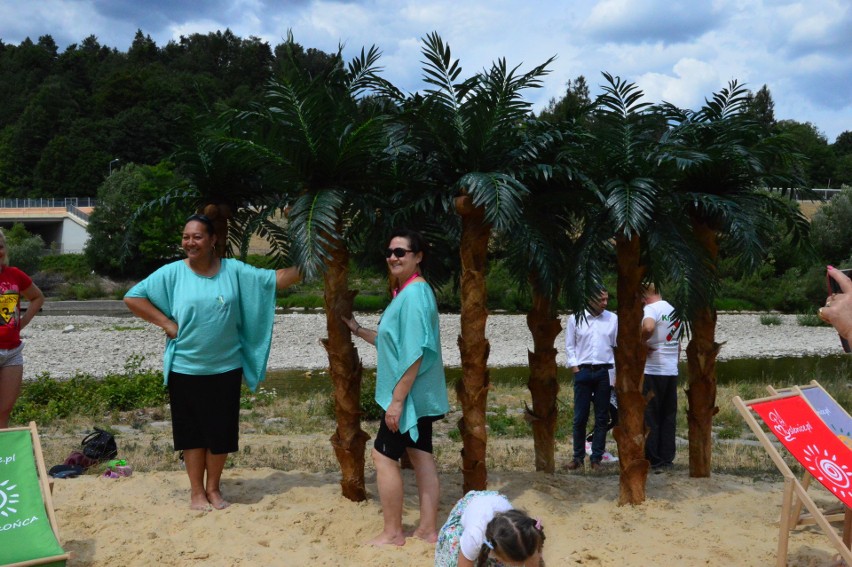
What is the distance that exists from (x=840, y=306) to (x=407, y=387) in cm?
228

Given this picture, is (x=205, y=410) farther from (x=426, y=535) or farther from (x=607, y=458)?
(x=607, y=458)

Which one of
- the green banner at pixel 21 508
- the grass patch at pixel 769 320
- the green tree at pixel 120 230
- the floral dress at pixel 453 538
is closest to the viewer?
the floral dress at pixel 453 538

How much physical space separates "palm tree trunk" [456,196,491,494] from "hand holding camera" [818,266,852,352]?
7.53ft

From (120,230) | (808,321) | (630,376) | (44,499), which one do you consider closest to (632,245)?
(630,376)

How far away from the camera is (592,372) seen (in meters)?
7.49

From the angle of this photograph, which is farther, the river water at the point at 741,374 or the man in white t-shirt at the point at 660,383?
the river water at the point at 741,374

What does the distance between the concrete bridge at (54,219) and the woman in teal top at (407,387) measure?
57.7 metres

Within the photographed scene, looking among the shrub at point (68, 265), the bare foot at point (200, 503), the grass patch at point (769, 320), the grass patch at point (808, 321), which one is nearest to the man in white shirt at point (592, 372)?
the bare foot at point (200, 503)

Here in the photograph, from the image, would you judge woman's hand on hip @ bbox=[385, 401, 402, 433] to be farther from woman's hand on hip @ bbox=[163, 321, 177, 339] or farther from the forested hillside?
the forested hillside

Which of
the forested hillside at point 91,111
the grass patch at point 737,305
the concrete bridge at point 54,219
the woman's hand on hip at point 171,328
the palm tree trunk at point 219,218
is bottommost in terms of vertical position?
the grass patch at point 737,305

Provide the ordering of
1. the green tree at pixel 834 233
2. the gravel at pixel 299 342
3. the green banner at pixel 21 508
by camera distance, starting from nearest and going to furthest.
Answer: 1. the green banner at pixel 21 508
2. the gravel at pixel 299 342
3. the green tree at pixel 834 233

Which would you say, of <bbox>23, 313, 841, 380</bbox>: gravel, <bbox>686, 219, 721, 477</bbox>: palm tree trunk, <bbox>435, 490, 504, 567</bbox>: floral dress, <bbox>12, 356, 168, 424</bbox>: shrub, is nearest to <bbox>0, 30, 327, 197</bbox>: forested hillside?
<bbox>23, 313, 841, 380</bbox>: gravel

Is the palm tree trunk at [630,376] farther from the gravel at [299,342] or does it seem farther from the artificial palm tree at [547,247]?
the gravel at [299,342]

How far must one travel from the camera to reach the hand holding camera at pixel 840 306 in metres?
3.46
